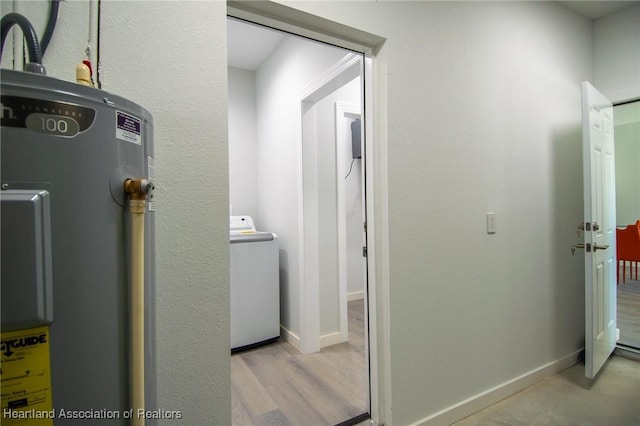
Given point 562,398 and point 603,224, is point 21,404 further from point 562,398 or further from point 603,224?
point 603,224

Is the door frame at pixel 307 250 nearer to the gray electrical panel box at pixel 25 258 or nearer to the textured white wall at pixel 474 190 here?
the textured white wall at pixel 474 190

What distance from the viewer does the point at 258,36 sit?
258 cm

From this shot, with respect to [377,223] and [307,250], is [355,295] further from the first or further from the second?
[377,223]

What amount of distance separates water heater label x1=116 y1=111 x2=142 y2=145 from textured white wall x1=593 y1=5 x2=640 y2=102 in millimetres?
3453

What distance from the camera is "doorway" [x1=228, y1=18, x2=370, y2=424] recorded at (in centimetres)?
210

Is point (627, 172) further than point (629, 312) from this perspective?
Yes

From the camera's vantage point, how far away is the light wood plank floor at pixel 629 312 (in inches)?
105

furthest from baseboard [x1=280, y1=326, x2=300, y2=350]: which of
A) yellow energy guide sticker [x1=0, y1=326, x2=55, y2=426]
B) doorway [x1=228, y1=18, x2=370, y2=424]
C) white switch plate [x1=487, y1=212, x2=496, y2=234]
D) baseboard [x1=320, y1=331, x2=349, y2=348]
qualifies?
yellow energy guide sticker [x1=0, y1=326, x2=55, y2=426]

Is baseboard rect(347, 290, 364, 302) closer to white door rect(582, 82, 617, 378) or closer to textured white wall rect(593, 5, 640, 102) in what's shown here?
white door rect(582, 82, 617, 378)

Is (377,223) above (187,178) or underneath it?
underneath

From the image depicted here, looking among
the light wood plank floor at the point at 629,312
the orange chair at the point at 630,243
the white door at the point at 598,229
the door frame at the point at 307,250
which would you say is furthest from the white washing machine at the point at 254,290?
the orange chair at the point at 630,243

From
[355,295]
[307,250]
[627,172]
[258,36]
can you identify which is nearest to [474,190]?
[307,250]

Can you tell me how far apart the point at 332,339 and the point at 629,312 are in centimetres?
312

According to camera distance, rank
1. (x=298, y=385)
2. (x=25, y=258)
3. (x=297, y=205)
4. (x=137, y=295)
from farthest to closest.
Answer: (x=297, y=205) → (x=298, y=385) → (x=137, y=295) → (x=25, y=258)
